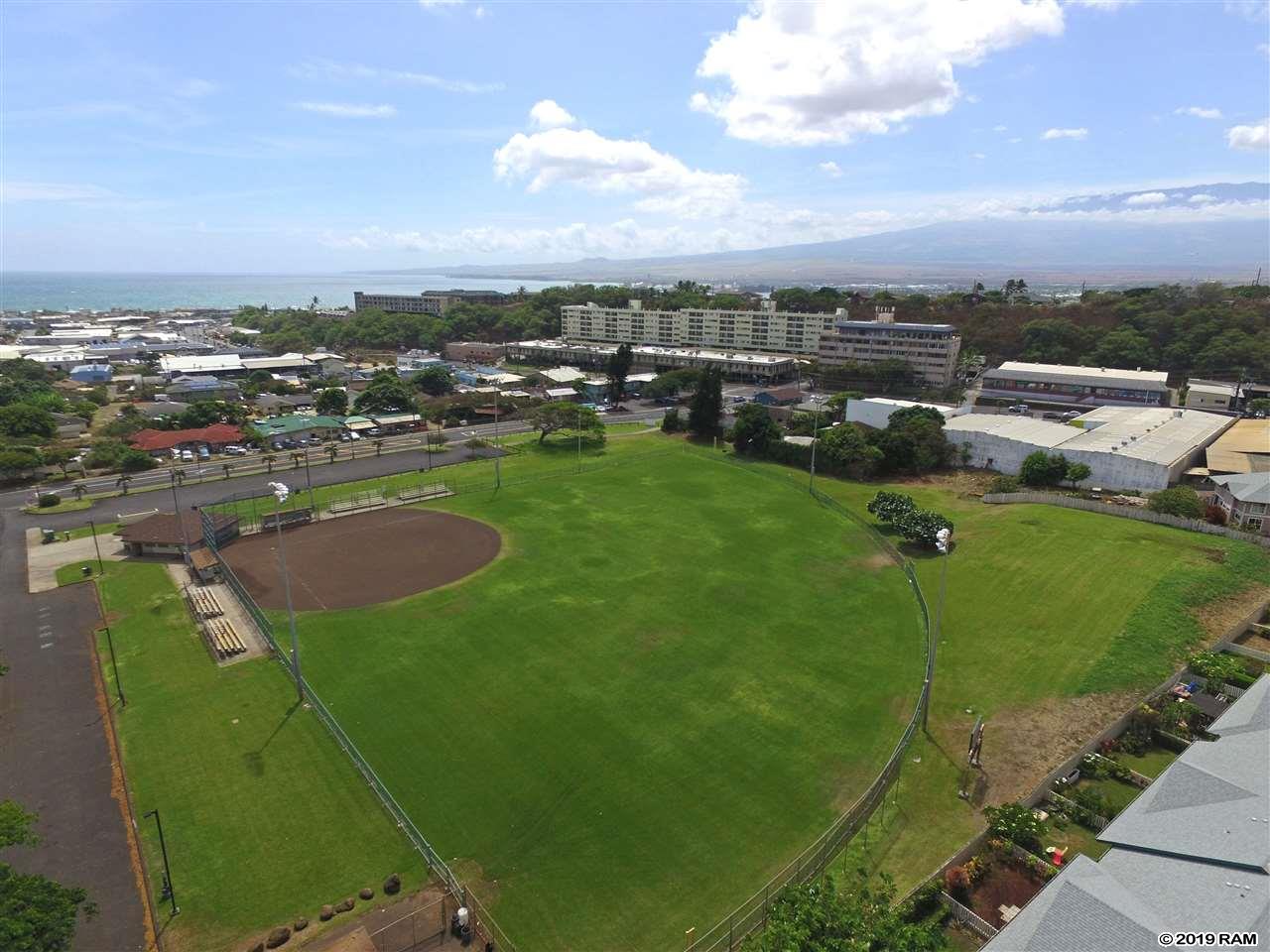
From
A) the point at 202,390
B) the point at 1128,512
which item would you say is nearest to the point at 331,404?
the point at 202,390

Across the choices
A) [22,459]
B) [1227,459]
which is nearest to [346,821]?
[22,459]

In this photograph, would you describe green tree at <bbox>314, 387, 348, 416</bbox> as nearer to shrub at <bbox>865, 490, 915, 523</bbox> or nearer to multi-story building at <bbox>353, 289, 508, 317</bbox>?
shrub at <bbox>865, 490, 915, 523</bbox>

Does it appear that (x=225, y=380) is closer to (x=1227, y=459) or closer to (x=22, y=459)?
(x=22, y=459)

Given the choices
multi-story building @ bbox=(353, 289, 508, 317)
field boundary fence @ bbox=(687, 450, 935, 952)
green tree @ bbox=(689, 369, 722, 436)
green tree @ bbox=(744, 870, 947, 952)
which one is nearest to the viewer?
green tree @ bbox=(744, 870, 947, 952)

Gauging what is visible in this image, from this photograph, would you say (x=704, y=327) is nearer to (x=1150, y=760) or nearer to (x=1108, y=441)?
(x=1108, y=441)

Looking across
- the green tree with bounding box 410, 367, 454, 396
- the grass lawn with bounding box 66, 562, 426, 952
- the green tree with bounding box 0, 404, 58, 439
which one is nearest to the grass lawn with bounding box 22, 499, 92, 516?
the green tree with bounding box 0, 404, 58, 439

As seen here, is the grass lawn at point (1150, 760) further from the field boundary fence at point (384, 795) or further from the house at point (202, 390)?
the house at point (202, 390)

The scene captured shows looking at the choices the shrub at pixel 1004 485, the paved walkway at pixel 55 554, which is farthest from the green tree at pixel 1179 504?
the paved walkway at pixel 55 554
